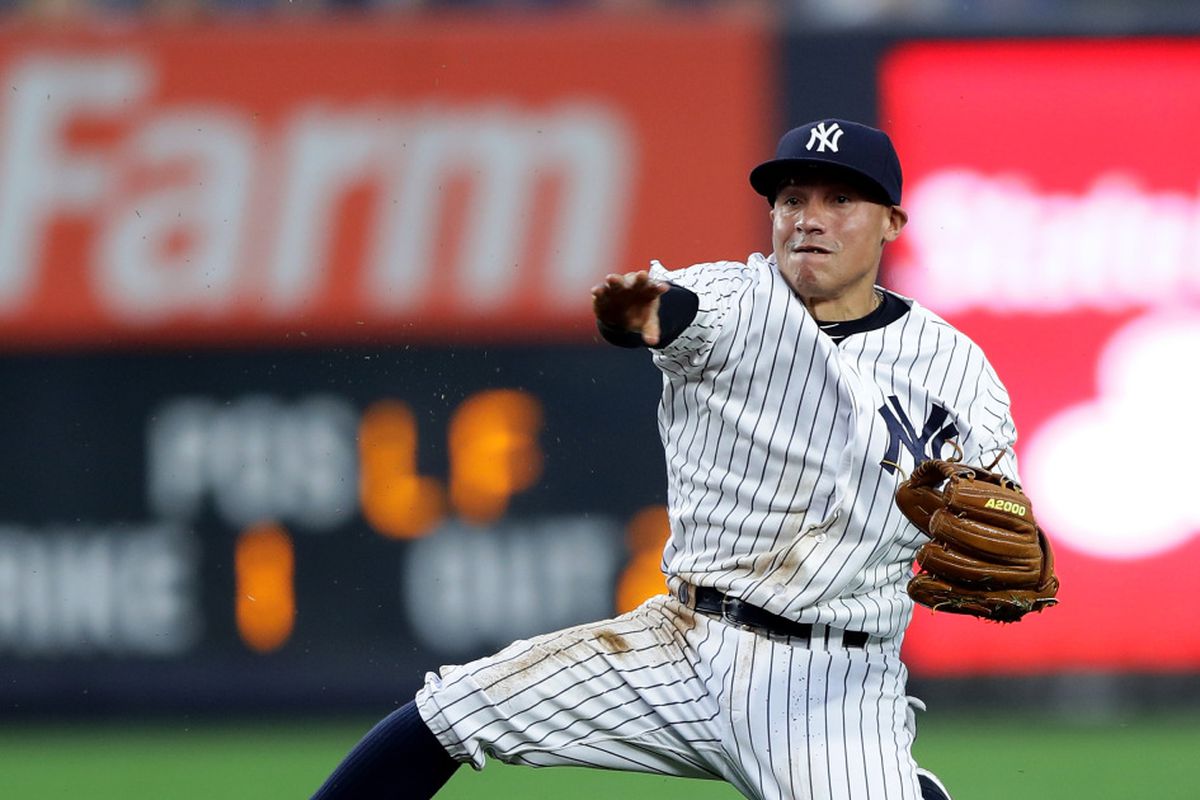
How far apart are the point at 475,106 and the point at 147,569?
2.13 m

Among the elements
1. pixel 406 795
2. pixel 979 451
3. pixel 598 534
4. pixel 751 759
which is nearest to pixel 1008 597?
pixel 979 451

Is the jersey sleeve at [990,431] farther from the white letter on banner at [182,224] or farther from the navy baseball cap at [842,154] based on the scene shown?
the white letter on banner at [182,224]

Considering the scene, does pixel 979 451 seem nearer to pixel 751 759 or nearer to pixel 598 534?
pixel 751 759

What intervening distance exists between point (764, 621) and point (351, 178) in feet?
13.7

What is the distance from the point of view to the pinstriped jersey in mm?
3727

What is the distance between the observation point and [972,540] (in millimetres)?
3535

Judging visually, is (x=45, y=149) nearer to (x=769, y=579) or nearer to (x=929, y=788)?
(x=769, y=579)

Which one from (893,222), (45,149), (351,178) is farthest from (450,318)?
(893,222)

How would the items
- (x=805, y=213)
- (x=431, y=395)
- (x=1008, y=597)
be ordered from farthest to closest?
(x=431, y=395) < (x=805, y=213) < (x=1008, y=597)

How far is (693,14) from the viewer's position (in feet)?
25.3

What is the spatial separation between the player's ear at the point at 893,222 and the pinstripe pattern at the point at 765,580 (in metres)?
0.28

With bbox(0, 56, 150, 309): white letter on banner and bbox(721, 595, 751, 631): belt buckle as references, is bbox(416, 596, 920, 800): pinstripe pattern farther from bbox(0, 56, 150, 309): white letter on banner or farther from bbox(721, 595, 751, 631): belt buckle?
bbox(0, 56, 150, 309): white letter on banner

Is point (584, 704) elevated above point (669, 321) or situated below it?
below

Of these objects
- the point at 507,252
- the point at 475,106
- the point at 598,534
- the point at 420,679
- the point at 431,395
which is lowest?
the point at 420,679
